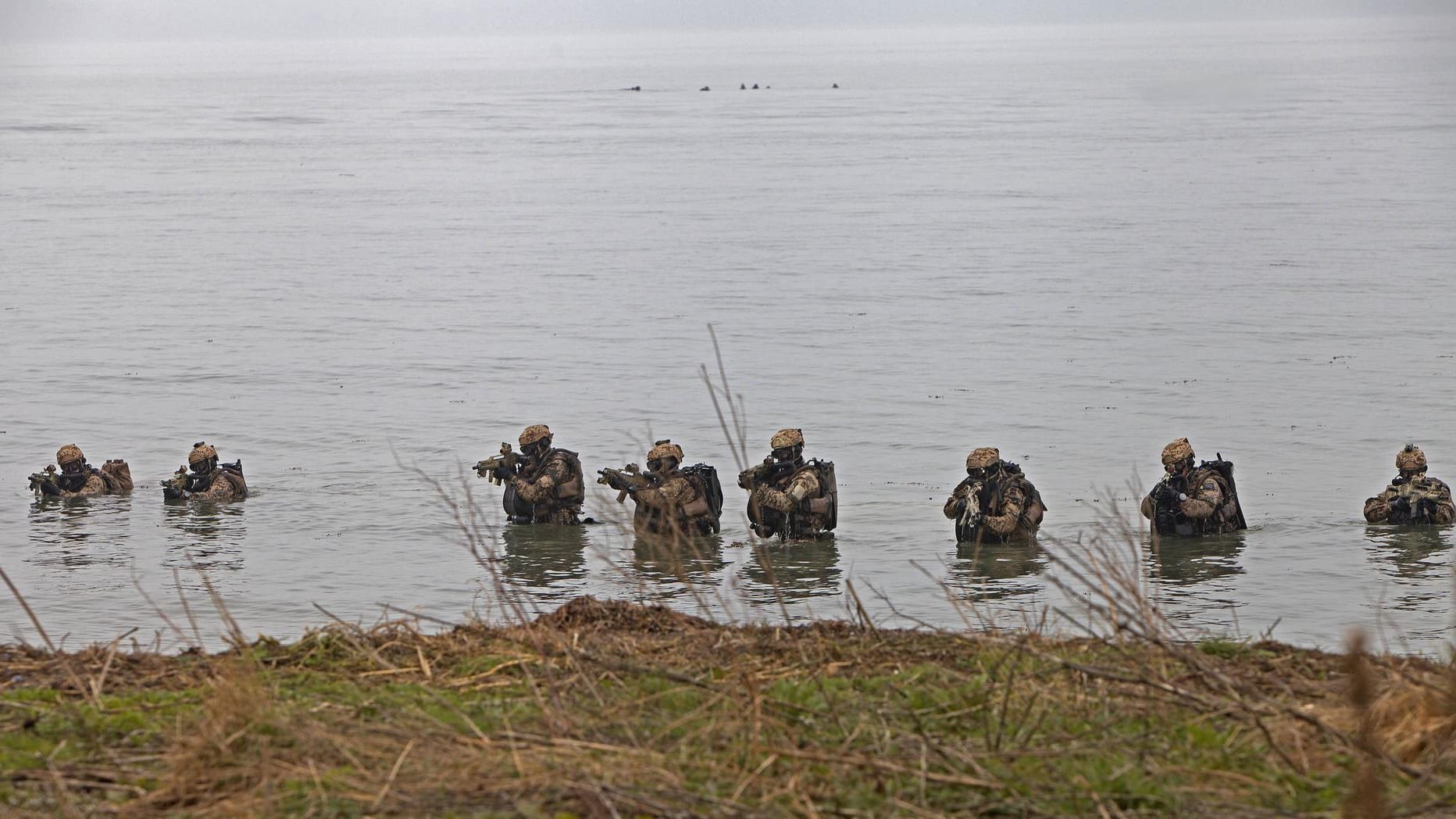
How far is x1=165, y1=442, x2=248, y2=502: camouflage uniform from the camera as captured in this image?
21.7m

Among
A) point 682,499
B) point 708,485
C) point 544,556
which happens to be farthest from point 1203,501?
point 544,556

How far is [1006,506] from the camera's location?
18266mm

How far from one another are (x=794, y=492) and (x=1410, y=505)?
6530 mm

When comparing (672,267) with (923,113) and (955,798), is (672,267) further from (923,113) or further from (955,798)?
(923,113)

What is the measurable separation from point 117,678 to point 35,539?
1240cm

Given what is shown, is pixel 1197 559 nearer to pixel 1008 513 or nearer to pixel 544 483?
pixel 1008 513

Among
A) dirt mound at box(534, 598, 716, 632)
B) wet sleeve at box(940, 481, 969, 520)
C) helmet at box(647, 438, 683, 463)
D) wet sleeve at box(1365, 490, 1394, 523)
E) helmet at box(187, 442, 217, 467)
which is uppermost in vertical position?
helmet at box(187, 442, 217, 467)

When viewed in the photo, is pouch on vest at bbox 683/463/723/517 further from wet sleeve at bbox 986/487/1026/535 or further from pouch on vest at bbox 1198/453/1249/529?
pouch on vest at bbox 1198/453/1249/529

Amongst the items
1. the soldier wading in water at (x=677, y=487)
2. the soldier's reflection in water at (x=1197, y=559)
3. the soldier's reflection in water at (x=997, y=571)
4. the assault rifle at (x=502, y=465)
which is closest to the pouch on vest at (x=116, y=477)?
the assault rifle at (x=502, y=465)

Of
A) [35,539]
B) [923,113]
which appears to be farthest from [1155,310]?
[923,113]

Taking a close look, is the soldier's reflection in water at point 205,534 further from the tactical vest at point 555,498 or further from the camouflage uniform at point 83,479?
the tactical vest at point 555,498

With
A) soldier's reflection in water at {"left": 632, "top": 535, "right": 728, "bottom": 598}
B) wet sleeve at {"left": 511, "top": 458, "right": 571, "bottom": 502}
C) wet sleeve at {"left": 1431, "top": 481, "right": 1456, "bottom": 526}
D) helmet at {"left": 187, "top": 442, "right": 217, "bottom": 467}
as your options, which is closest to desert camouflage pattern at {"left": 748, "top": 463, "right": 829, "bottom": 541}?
soldier's reflection in water at {"left": 632, "top": 535, "right": 728, "bottom": 598}

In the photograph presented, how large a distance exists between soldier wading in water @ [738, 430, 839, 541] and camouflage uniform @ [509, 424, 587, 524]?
7.28ft

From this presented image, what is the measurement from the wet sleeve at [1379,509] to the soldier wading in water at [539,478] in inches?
333
